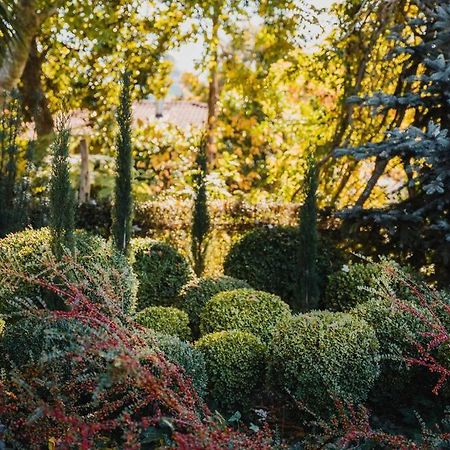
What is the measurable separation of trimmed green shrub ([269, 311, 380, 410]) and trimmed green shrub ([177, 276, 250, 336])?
1.38 m

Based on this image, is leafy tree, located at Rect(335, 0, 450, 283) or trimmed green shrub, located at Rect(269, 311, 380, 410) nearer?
trimmed green shrub, located at Rect(269, 311, 380, 410)

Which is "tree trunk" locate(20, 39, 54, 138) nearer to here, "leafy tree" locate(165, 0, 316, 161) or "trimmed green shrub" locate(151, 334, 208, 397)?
"leafy tree" locate(165, 0, 316, 161)

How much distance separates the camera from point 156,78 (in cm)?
1074

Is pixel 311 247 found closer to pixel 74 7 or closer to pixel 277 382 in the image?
pixel 277 382

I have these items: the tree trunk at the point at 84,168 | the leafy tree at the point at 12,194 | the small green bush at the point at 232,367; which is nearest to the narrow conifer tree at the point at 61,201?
the small green bush at the point at 232,367

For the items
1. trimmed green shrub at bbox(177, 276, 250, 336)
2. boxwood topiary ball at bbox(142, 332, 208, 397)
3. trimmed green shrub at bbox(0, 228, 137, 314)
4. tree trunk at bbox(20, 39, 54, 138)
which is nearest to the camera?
boxwood topiary ball at bbox(142, 332, 208, 397)

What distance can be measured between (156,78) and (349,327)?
737cm

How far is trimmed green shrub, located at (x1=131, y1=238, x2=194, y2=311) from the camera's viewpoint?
6.22 meters

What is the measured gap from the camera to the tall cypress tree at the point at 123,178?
586 cm

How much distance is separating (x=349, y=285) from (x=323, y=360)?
2.00m

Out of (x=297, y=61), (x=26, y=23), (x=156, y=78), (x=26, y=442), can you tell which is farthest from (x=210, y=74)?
(x=26, y=442)

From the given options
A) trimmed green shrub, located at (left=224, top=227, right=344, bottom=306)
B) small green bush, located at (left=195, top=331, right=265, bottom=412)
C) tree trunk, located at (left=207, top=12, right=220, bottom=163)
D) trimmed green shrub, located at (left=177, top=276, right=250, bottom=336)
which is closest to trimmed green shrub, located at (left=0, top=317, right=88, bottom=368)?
small green bush, located at (left=195, top=331, right=265, bottom=412)

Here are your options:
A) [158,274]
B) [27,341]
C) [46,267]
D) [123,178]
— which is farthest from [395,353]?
[123,178]

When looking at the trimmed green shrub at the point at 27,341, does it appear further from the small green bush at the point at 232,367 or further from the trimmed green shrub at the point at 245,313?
the trimmed green shrub at the point at 245,313
